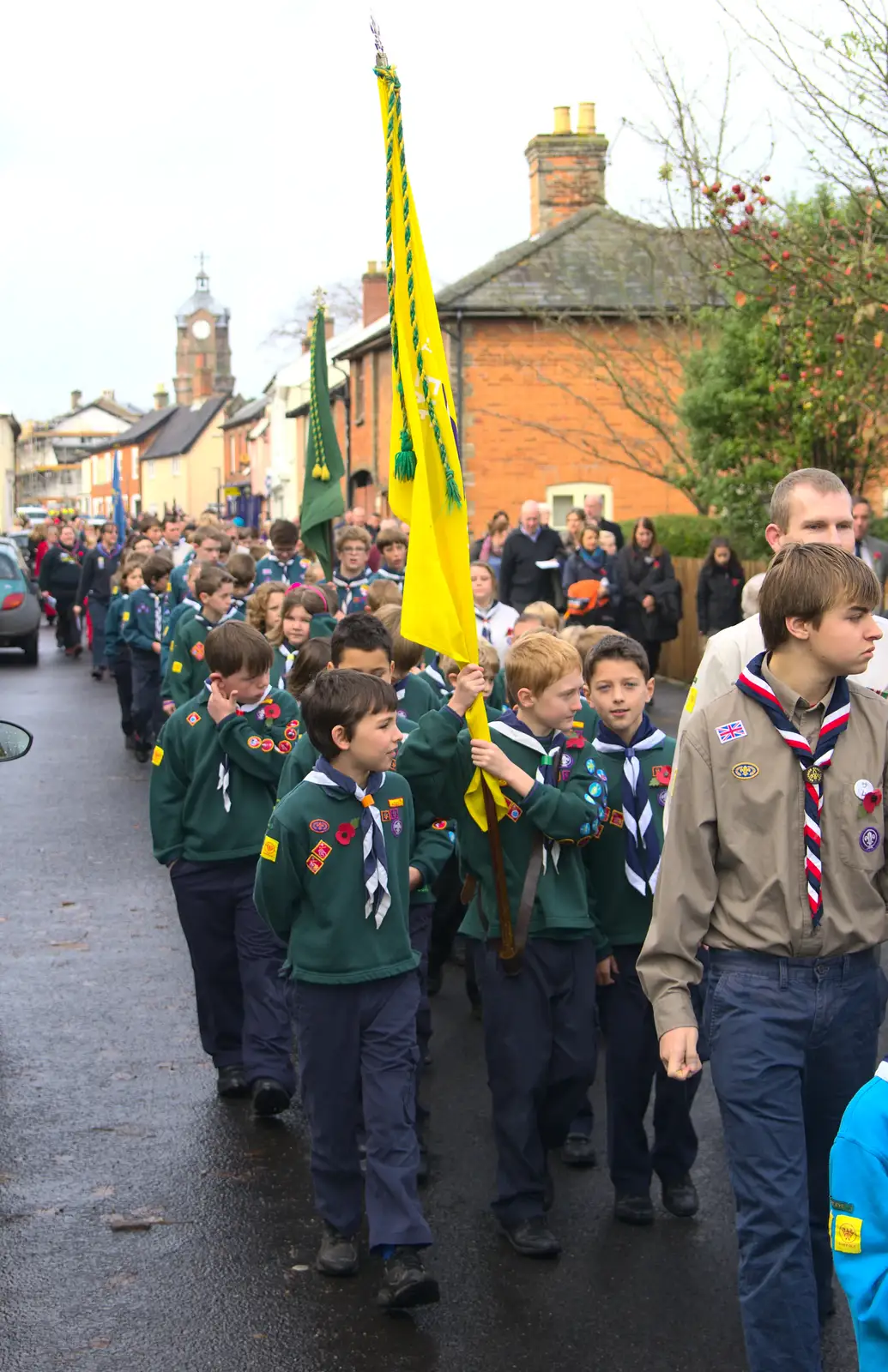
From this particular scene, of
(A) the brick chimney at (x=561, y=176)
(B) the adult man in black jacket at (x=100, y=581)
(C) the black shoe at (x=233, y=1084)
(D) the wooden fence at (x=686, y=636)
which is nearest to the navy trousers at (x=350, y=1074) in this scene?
(C) the black shoe at (x=233, y=1084)

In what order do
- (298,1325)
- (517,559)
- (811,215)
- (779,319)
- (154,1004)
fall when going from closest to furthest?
(298,1325) → (154,1004) → (779,319) → (811,215) → (517,559)

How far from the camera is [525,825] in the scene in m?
5.59

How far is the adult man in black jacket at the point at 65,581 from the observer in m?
28.6

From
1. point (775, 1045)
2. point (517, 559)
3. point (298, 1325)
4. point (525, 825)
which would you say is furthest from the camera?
point (517, 559)

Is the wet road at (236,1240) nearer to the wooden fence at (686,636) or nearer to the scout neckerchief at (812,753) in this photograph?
the scout neckerchief at (812,753)

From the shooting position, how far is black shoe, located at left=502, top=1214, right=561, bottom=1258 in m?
5.32

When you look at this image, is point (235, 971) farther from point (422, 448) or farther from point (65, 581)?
point (65, 581)

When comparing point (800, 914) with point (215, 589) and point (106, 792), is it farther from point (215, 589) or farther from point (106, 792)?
point (106, 792)

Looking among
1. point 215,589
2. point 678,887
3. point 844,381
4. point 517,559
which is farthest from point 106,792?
point 678,887

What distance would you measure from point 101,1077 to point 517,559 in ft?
40.3

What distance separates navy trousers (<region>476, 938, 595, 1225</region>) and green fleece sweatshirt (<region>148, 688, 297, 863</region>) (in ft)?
5.32

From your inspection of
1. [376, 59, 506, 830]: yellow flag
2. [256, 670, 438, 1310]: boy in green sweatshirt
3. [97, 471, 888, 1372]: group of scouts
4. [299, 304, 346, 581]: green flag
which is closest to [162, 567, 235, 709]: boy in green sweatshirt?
[299, 304, 346, 581]: green flag

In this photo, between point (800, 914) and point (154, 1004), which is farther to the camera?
point (154, 1004)

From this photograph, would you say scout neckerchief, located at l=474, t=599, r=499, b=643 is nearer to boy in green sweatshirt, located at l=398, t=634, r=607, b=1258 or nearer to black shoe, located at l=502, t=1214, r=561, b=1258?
boy in green sweatshirt, located at l=398, t=634, r=607, b=1258
